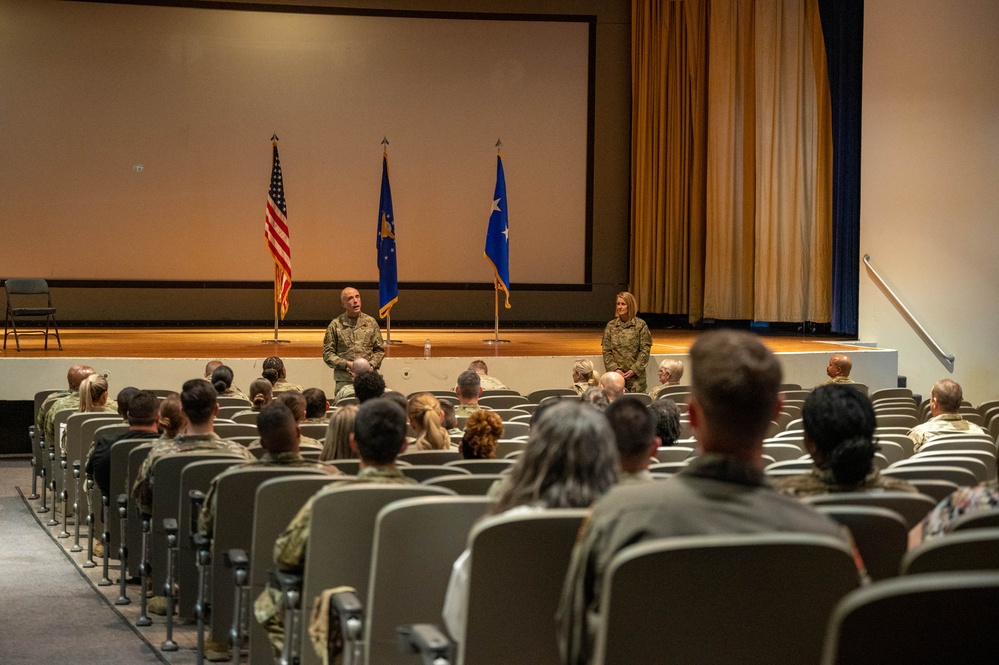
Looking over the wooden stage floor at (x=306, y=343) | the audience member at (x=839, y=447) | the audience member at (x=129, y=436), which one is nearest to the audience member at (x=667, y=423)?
the audience member at (x=839, y=447)

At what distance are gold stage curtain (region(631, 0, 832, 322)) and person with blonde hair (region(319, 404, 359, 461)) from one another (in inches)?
419

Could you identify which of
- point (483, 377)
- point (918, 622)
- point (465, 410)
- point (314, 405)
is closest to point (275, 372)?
point (483, 377)

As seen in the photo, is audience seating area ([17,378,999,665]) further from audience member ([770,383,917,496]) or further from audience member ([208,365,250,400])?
audience member ([208,365,250,400])

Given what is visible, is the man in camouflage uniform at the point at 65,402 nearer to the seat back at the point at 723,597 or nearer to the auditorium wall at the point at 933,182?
the seat back at the point at 723,597

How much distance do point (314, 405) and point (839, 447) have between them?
146 inches

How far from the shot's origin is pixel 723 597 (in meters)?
1.73

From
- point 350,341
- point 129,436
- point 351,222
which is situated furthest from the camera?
point 351,222

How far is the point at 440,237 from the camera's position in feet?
53.4

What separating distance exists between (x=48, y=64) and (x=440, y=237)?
5.46 metres

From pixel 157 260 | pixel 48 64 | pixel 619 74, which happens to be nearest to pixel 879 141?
pixel 619 74

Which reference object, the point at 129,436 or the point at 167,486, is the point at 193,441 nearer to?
the point at 167,486

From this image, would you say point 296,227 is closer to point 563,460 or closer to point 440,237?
point 440,237

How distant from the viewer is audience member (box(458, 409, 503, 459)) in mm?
4215

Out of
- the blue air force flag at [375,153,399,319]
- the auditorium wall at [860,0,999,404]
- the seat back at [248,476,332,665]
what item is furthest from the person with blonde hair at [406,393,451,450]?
the auditorium wall at [860,0,999,404]
